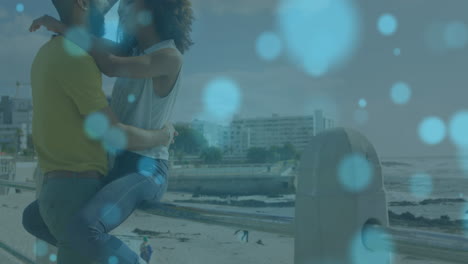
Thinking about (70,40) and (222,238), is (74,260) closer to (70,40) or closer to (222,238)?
(70,40)

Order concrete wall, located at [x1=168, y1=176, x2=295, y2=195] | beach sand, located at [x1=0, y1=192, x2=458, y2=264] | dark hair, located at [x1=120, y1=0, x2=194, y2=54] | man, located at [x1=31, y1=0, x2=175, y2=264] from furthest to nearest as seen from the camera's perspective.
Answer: concrete wall, located at [x1=168, y1=176, x2=295, y2=195], beach sand, located at [x1=0, y1=192, x2=458, y2=264], dark hair, located at [x1=120, y1=0, x2=194, y2=54], man, located at [x1=31, y1=0, x2=175, y2=264]

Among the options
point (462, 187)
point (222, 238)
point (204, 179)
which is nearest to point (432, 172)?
point (462, 187)

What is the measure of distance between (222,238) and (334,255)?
20.8 metres

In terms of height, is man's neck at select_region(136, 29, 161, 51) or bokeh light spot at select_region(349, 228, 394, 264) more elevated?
man's neck at select_region(136, 29, 161, 51)

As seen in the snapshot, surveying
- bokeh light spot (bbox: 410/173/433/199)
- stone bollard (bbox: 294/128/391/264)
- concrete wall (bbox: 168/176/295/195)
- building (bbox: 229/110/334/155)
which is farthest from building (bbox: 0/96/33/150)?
stone bollard (bbox: 294/128/391/264)

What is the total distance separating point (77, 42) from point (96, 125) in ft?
1.09

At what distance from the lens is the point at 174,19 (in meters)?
2.04

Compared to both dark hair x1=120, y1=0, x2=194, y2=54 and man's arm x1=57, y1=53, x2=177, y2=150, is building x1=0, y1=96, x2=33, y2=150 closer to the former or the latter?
dark hair x1=120, y1=0, x2=194, y2=54

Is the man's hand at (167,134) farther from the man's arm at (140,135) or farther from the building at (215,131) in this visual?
the building at (215,131)

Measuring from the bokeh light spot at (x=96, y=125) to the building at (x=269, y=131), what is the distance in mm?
105374

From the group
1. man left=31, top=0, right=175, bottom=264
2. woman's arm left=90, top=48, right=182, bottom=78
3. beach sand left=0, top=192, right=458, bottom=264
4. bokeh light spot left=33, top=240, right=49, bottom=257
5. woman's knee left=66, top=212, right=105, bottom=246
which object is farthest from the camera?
beach sand left=0, top=192, right=458, bottom=264

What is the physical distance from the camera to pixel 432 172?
78.1 m

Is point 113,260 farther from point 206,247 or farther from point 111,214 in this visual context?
point 206,247

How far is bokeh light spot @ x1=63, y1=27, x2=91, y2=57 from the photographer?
5.63 feet
